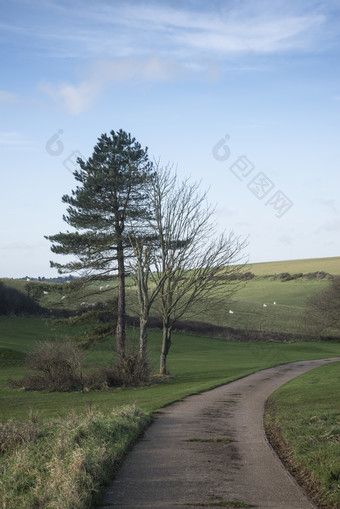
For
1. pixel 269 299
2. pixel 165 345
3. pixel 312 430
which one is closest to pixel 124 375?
pixel 165 345

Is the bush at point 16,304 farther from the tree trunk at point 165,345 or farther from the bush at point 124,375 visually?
the bush at point 124,375

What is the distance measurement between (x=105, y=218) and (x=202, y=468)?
101ft

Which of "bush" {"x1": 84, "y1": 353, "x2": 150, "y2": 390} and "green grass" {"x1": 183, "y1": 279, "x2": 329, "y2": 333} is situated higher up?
"green grass" {"x1": 183, "y1": 279, "x2": 329, "y2": 333}

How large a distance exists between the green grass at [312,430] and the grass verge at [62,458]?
10.4 feet

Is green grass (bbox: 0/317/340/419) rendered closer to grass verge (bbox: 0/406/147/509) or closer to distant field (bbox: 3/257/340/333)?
grass verge (bbox: 0/406/147/509)

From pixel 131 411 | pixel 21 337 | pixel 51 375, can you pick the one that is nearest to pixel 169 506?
pixel 131 411

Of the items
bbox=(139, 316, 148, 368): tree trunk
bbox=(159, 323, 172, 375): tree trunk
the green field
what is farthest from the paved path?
bbox=(159, 323, 172, 375): tree trunk

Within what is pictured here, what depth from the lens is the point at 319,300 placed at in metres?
61.3

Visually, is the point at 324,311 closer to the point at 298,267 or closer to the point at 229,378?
the point at 229,378

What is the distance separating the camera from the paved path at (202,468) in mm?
7285

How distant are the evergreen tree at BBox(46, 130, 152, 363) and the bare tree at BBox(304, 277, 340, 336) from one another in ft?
97.8

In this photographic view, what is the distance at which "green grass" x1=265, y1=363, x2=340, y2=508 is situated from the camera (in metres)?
8.31

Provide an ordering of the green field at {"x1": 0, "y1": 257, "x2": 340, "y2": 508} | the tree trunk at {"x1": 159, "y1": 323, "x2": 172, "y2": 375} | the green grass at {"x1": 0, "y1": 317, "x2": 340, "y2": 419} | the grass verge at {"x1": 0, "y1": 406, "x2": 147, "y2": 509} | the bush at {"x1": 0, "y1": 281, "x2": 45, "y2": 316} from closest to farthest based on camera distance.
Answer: the grass verge at {"x1": 0, "y1": 406, "x2": 147, "y2": 509}, the green field at {"x1": 0, "y1": 257, "x2": 340, "y2": 508}, the green grass at {"x1": 0, "y1": 317, "x2": 340, "y2": 419}, the tree trunk at {"x1": 159, "y1": 323, "x2": 172, "y2": 375}, the bush at {"x1": 0, "y1": 281, "x2": 45, "y2": 316}

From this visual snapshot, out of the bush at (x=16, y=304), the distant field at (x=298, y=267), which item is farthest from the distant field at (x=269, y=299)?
the bush at (x=16, y=304)
